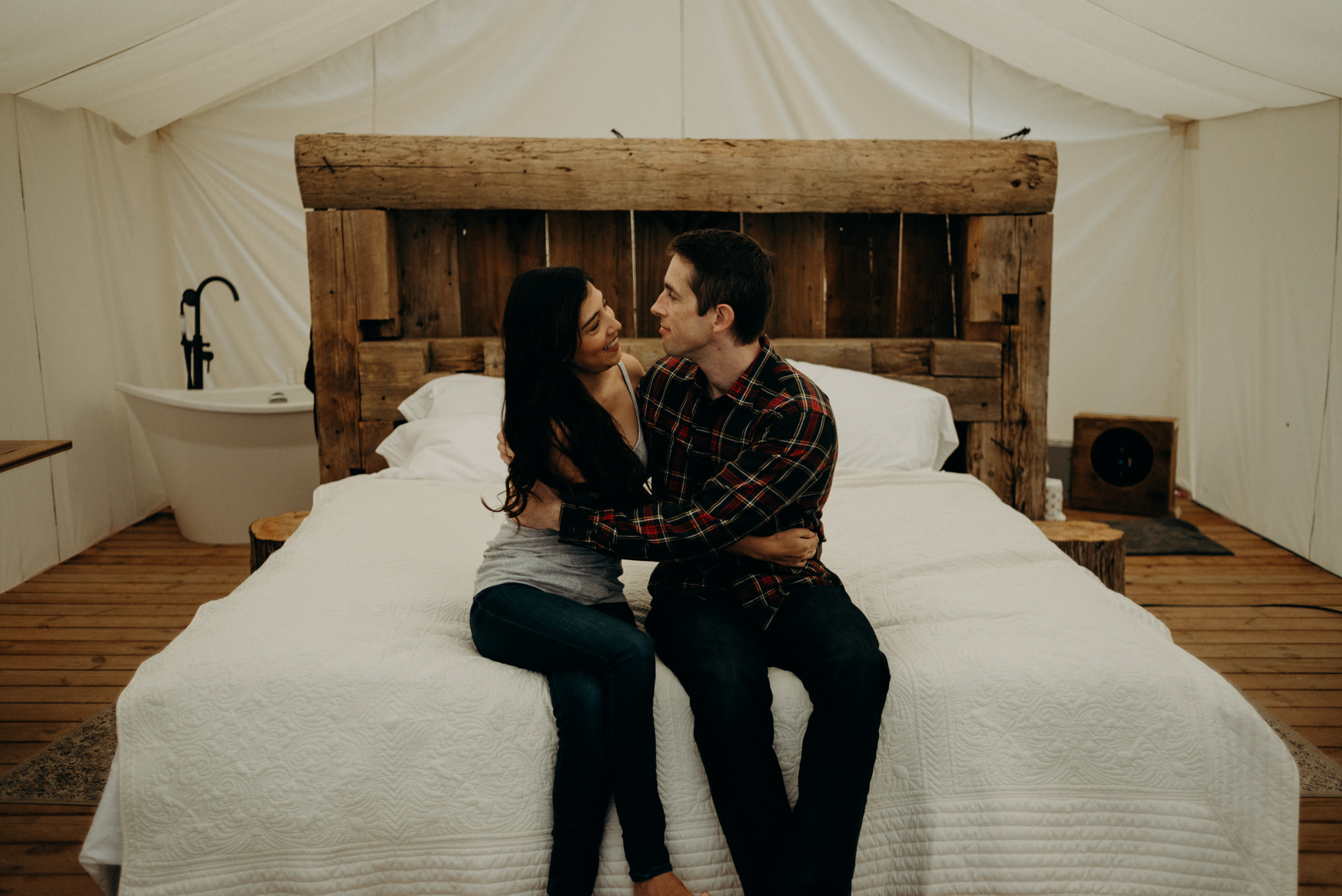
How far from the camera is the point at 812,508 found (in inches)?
64.3

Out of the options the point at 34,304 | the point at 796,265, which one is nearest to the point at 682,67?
the point at 796,265

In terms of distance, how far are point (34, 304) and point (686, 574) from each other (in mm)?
3073

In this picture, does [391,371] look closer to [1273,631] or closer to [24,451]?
[24,451]

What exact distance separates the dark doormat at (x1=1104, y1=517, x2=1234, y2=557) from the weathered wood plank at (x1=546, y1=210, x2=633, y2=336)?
2.07 meters

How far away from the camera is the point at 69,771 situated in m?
2.08

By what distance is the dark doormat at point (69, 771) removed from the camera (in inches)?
77.7

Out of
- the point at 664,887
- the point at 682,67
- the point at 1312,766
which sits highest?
the point at 682,67

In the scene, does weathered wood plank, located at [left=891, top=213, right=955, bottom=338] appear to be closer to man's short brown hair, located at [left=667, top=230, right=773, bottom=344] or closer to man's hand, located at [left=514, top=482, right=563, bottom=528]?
man's short brown hair, located at [left=667, top=230, right=773, bottom=344]

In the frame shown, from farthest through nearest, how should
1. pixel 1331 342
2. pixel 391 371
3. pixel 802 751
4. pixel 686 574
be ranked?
pixel 1331 342 → pixel 391 371 → pixel 686 574 → pixel 802 751

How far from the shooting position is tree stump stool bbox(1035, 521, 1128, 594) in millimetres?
2588

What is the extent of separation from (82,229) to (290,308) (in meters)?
0.90

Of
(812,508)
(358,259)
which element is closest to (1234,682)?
(812,508)

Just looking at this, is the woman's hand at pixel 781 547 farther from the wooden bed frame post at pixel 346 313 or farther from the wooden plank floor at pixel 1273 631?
the wooden bed frame post at pixel 346 313

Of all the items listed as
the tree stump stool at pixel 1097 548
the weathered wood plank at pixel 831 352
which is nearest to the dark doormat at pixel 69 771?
the weathered wood plank at pixel 831 352
